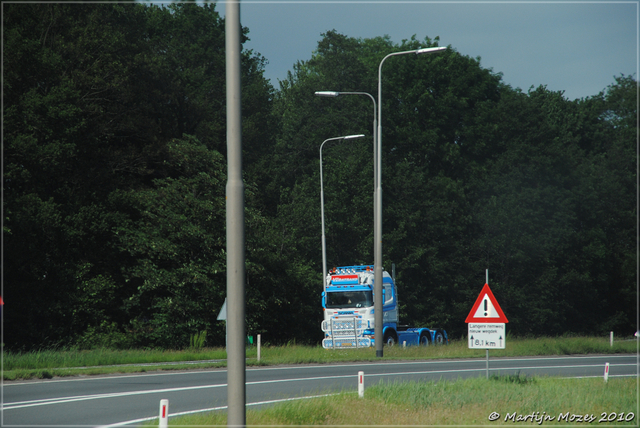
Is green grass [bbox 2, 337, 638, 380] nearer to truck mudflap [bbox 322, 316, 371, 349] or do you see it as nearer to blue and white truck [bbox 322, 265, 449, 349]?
truck mudflap [bbox 322, 316, 371, 349]

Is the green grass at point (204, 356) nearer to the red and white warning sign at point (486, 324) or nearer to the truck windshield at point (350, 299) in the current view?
the truck windshield at point (350, 299)

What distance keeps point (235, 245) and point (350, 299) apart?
917 inches

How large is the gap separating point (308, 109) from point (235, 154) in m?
47.4

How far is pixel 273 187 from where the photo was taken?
158 ft

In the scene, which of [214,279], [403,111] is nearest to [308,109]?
[403,111]

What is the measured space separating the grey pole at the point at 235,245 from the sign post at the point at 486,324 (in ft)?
23.8

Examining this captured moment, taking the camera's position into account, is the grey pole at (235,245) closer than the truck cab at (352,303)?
Yes

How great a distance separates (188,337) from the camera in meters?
32.8

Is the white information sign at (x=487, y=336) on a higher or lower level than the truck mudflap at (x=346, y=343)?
higher

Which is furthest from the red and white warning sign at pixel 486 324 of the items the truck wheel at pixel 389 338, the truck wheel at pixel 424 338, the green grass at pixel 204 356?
the truck wheel at pixel 424 338

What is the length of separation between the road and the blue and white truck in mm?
6791

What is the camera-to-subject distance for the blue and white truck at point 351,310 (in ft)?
101

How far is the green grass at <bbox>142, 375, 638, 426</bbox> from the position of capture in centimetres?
1019

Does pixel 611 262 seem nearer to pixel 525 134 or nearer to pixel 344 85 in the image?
pixel 525 134
